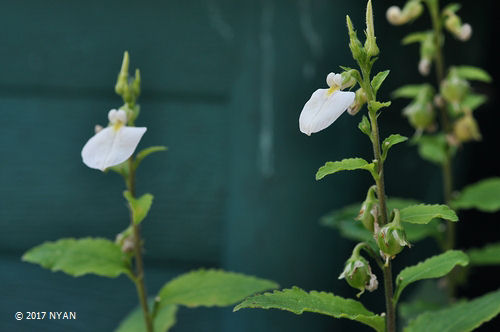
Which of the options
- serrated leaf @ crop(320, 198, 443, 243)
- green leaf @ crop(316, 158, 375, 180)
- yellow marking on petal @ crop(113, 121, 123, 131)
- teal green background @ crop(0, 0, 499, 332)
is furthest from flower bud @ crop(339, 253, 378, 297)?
teal green background @ crop(0, 0, 499, 332)

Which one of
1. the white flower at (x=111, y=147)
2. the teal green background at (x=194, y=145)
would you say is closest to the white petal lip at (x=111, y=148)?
the white flower at (x=111, y=147)

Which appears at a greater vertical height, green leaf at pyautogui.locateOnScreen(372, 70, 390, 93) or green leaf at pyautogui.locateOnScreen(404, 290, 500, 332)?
green leaf at pyautogui.locateOnScreen(372, 70, 390, 93)

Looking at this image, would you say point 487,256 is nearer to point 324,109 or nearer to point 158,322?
point 158,322

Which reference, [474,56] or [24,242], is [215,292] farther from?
[474,56]

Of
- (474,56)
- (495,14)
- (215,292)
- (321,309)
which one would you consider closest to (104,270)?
(215,292)

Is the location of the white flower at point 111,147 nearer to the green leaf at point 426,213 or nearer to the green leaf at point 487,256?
the green leaf at point 426,213

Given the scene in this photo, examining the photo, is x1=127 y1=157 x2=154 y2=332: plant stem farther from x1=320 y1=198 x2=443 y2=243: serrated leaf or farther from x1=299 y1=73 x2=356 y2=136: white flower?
x1=320 y1=198 x2=443 y2=243: serrated leaf
